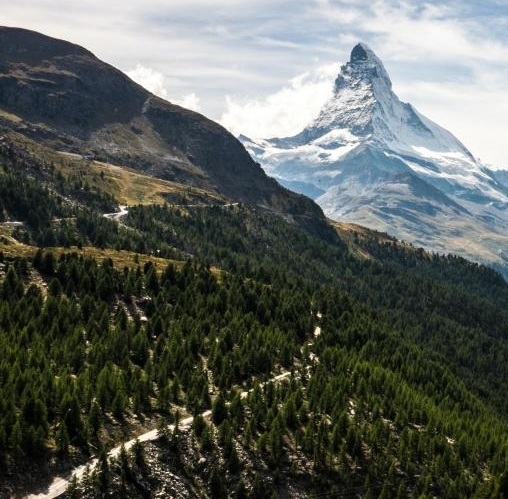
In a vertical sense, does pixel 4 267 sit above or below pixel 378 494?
above

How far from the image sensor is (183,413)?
9819 centimetres

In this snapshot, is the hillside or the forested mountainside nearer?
the hillside

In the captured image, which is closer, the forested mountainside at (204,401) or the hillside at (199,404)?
the hillside at (199,404)

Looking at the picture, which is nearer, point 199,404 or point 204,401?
point 199,404

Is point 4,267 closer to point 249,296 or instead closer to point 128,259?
point 128,259

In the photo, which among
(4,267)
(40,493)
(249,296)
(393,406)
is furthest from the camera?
(249,296)

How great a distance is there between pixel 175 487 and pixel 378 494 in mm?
31844

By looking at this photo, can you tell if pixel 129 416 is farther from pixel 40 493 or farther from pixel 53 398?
pixel 40 493

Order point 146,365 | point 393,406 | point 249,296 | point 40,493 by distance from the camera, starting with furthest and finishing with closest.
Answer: point 249,296 → point 393,406 → point 146,365 → point 40,493

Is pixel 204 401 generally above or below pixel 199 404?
below

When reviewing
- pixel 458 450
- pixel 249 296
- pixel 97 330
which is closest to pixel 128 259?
pixel 249 296

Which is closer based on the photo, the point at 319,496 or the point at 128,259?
the point at 319,496

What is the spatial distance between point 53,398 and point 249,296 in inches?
3495

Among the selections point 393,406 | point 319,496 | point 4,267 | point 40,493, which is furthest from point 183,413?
point 4,267
